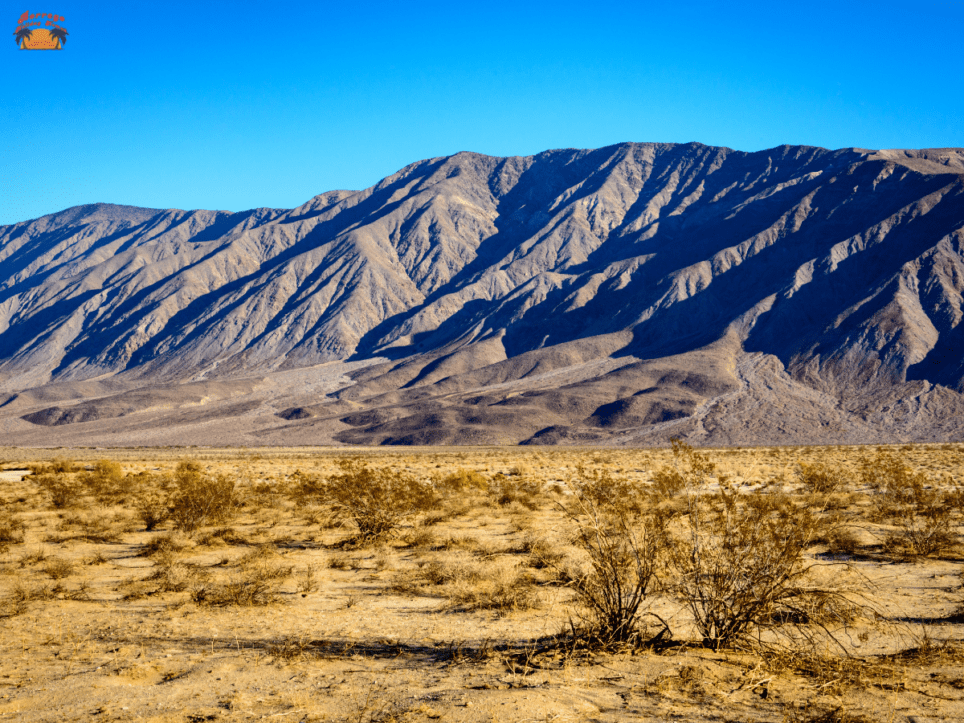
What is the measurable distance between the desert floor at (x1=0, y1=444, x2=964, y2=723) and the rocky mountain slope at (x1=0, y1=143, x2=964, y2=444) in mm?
61071

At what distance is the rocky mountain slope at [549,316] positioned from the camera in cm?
8194

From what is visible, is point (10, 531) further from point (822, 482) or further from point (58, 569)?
point (822, 482)

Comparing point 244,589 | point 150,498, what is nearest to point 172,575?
point 244,589

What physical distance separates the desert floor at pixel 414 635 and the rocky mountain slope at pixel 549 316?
6107cm

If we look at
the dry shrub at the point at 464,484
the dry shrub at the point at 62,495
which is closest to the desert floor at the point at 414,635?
the dry shrub at the point at 62,495

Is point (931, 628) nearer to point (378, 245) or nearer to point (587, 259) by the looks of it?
point (587, 259)

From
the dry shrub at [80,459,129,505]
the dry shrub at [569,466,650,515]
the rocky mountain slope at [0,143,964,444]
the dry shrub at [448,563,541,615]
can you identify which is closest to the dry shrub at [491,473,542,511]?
the dry shrub at [569,466,650,515]

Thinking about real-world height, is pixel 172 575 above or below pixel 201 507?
below

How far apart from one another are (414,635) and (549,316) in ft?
381

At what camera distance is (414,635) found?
7.68 m

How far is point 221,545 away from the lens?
1277cm

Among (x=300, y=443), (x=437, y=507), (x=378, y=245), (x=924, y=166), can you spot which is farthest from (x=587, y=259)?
(x=437, y=507)

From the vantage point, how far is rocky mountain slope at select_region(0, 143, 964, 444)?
269 ft

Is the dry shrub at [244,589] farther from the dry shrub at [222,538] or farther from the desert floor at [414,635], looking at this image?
the dry shrub at [222,538]
